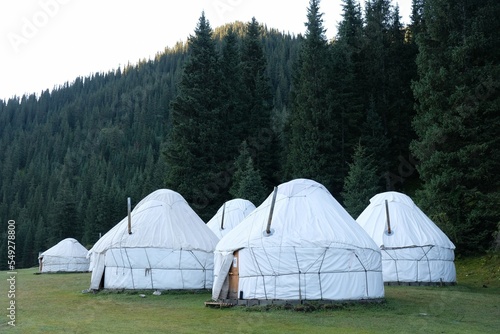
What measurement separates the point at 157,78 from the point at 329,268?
16154 cm

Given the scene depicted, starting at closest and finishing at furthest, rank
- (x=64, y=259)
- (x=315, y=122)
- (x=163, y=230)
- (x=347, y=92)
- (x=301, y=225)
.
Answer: (x=301, y=225), (x=163, y=230), (x=315, y=122), (x=64, y=259), (x=347, y=92)

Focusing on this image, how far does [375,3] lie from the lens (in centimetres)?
5175

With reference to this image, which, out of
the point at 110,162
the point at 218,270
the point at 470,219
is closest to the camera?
the point at 218,270

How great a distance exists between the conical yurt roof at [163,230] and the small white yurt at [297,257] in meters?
4.65

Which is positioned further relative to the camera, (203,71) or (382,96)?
(382,96)

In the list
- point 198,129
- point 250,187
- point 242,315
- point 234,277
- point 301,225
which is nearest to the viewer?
point 242,315

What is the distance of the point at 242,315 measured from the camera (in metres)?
14.5

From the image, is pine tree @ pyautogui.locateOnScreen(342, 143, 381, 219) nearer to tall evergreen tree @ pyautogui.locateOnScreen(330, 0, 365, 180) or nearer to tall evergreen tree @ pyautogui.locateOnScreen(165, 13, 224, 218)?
tall evergreen tree @ pyautogui.locateOnScreen(330, 0, 365, 180)

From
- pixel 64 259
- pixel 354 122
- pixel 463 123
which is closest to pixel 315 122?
pixel 354 122

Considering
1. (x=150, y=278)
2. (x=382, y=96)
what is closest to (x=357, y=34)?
(x=382, y=96)

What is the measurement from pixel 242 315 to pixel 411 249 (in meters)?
11.2

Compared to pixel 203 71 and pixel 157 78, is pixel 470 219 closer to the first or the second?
pixel 203 71

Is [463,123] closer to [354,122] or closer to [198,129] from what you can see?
[354,122]

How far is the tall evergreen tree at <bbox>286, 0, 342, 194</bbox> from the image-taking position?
4009 centimetres
